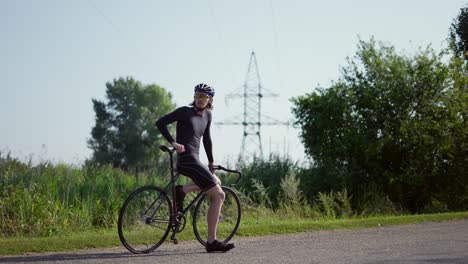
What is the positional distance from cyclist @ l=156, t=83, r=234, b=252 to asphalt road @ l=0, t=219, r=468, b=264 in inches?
23.8

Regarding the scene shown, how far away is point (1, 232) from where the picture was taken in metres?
10.9

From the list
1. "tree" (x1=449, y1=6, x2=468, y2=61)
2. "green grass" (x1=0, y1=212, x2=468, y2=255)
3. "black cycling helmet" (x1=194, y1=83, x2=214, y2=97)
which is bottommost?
"green grass" (x1=0, y1=212, x2=468, y2=255)

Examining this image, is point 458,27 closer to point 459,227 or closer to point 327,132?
point 327,132

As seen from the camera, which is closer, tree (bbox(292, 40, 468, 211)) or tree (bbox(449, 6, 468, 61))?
tree (bbox(292, 40, 468, 211))

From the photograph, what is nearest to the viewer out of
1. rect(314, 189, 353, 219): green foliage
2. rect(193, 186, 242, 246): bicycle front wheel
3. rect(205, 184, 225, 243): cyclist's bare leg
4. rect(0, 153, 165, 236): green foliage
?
rect(205, 184, 225, 243): cyclist's bare leg

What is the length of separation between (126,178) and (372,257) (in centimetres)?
916

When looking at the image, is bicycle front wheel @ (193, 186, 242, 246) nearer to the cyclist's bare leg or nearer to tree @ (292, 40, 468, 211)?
the cyclist's bare leg

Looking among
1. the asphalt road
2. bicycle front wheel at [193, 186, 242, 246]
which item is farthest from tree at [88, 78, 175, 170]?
the asphalt road

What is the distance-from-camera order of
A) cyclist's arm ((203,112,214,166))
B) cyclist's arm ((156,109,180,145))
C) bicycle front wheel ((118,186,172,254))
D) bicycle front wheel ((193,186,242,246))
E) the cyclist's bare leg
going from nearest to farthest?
cyclist's arm ((156,109,180,145)) → bicycle front wheel ((118,186,172,254)) → the cyclist's bare leg → cyclist's arm ((203,112,214,166)) → bicycle front wheel ((193,186,242,246))

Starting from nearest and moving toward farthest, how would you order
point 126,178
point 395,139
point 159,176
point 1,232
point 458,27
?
1. point 1,232
2. point 126,178
3. point 159,176
4. point 395,139
5. point 458,27

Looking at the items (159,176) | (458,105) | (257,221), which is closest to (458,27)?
(458,105)

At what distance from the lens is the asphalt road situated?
7.84 meters

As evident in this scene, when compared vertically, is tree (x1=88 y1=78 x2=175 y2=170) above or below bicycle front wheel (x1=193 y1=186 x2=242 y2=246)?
above

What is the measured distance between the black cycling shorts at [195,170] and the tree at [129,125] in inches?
1949
